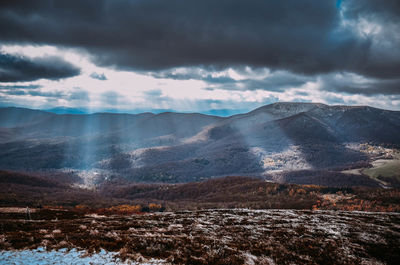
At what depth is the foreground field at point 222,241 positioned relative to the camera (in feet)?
71.6

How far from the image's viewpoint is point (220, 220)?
4434 centimetres

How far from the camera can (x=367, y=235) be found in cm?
3659

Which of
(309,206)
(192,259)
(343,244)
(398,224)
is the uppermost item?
(192,259)

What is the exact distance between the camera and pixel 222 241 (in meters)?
Result: 28.7

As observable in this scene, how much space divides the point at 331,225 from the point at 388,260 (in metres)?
15.3

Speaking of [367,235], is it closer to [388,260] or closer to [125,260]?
[388,260]

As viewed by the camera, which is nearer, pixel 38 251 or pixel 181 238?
pixel 38 251

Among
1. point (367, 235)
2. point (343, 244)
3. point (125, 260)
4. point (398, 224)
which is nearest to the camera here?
point (125, 260)

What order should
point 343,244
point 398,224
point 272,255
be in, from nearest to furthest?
point 272,255
point 343,244
point 398,224

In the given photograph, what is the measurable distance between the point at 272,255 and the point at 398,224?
38372 mm

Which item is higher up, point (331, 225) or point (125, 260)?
point (125, 260)

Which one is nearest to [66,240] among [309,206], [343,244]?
[343,244]

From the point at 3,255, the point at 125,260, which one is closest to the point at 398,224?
the point at 125,260

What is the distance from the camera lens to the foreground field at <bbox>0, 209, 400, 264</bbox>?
71.6ft
